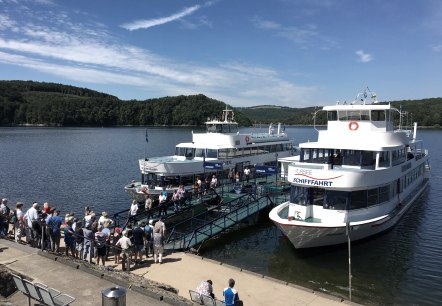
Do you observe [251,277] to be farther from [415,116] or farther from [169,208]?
[415,116]

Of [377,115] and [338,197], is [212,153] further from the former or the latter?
[338,197]

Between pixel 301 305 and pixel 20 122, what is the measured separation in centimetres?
20224

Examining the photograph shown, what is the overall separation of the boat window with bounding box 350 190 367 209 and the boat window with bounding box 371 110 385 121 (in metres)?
5.73

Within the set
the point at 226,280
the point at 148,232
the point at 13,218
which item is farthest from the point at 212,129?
the point at 226,280

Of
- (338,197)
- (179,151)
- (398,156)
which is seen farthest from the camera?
(179,151)

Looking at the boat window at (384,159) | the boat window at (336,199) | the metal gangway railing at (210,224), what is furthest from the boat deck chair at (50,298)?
the boat window at (384,159)

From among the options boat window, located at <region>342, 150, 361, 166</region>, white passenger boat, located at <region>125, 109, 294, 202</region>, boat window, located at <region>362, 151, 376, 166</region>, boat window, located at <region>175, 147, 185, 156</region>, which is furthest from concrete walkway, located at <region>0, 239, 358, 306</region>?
boat window, located at <region>175, 147, 185, 156</region>

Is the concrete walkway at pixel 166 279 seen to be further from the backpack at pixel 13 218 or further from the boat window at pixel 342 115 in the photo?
the boat window at pixel 342 115

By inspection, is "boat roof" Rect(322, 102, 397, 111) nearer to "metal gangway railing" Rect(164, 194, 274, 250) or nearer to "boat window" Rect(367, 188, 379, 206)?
"boat window" Rect(367, 188, 379, 206)

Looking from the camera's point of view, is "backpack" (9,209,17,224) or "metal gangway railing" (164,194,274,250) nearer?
"backpack" (9,209,17,224)

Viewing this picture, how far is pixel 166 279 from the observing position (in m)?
14.1

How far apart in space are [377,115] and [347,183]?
6734 mm

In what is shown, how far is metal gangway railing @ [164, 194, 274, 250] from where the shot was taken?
18.1 meters

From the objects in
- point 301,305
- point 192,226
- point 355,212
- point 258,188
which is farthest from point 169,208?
point 301,305
